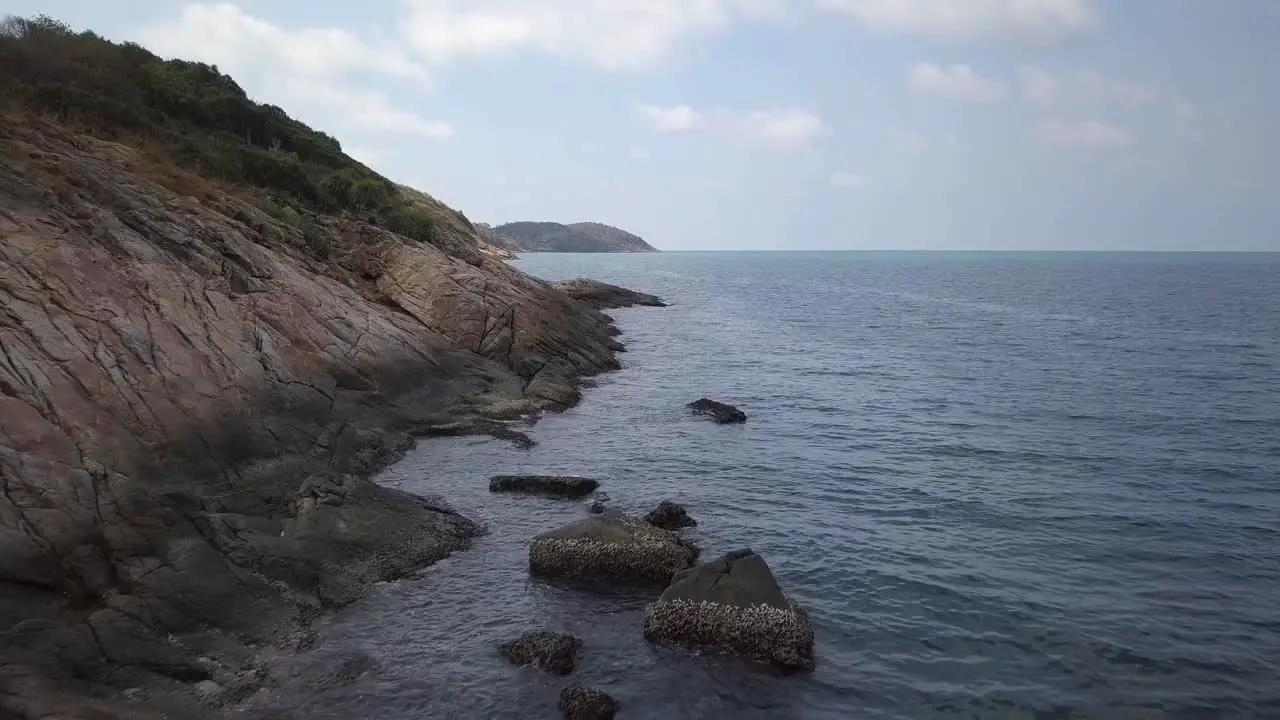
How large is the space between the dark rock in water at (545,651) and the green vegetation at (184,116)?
25838mm

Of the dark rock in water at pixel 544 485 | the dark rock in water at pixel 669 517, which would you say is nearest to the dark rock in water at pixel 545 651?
the dark rock in water at pixel 669 517

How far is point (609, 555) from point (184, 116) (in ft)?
Result: 122

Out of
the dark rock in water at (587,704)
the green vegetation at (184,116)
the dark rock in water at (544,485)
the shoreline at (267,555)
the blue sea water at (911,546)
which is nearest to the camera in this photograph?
the shoreline at (267,555)

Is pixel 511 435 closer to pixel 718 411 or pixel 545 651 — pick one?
pixel 718 411

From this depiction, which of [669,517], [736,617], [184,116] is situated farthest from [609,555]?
[184,116]

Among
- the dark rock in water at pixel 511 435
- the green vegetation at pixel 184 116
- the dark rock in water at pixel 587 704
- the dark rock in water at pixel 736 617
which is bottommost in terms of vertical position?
the dark rock in water at pixel 587 704

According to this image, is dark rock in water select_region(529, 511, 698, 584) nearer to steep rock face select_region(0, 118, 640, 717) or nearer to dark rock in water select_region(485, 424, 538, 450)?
steep rock face select_region(0, 118, 640, 717)

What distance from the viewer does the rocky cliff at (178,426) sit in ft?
42.4

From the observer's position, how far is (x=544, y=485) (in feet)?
77.4

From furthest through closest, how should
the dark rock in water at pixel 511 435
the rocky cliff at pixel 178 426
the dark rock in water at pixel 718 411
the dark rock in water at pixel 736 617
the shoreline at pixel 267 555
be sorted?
the dark rock in water at pixel 718 411, the dark rock in water at pixel 511 435, the dark rock in water at pixel 736 617, the rocky cliff at pixel 178 426, the shoreline at pixel 267 555

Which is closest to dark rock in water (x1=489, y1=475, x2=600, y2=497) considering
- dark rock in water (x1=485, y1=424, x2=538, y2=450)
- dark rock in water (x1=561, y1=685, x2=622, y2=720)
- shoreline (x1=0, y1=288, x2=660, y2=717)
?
shoreline (x1=0, y1=288, x2=660, y2=717)

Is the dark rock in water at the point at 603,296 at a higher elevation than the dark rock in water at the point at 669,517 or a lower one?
higher

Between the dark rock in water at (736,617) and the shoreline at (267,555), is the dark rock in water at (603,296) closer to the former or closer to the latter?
the shoreline at (267,555)

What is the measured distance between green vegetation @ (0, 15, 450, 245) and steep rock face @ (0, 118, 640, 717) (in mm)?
4357
